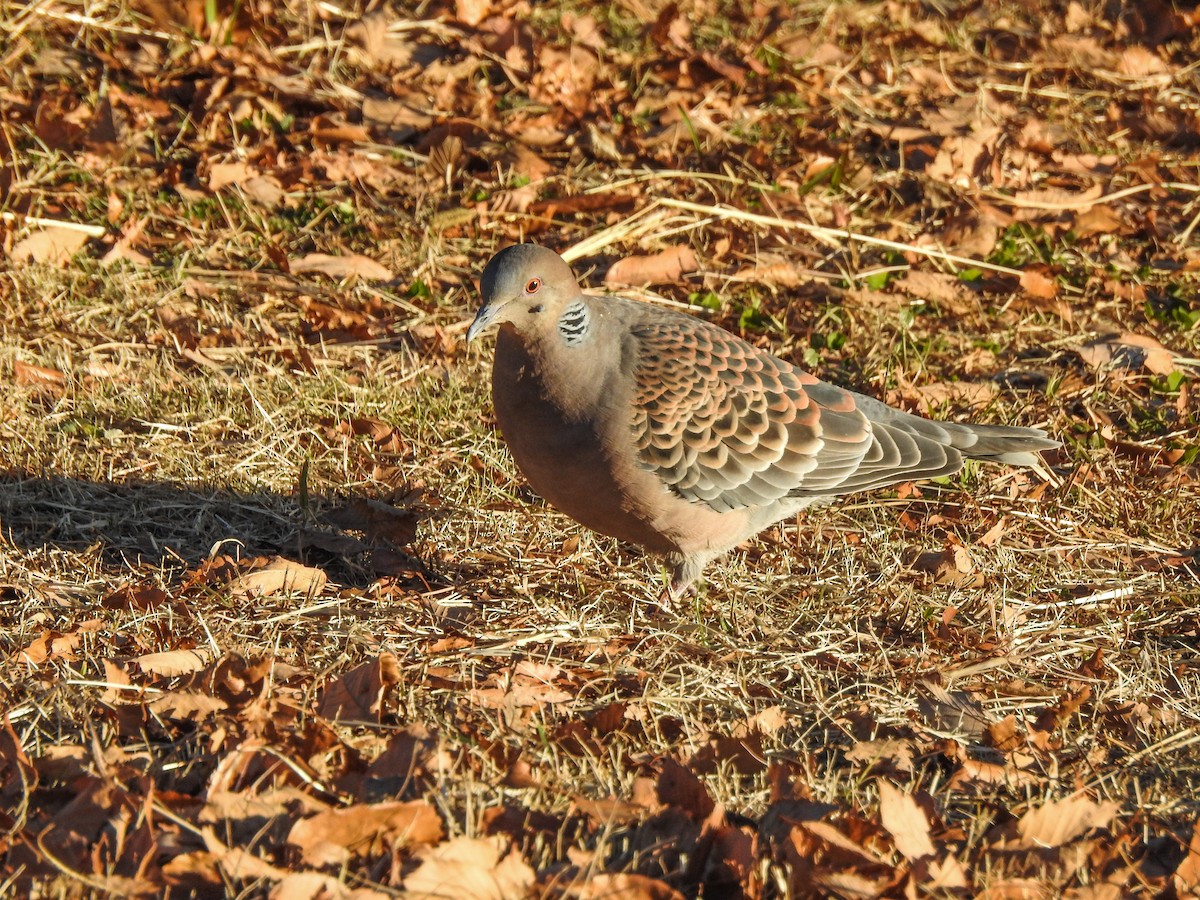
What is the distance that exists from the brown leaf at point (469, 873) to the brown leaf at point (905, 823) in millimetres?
830

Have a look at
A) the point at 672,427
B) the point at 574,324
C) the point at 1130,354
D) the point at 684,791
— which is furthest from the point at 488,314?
the point at 1130,354

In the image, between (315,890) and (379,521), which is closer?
(315,890)

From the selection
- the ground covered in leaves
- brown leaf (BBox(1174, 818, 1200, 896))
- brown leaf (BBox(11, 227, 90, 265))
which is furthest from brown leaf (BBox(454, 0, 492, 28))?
brown leaf (BBox(1174, 818, 1200, 896))

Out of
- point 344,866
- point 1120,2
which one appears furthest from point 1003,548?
point 1120,2

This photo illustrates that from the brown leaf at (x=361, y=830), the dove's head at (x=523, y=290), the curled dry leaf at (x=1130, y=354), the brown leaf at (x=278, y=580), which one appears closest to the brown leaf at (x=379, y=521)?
the brown leaf at (x=278, y=580)

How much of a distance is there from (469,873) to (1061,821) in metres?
1.43

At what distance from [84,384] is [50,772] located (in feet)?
7.50

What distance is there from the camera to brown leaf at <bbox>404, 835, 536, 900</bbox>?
2686mm

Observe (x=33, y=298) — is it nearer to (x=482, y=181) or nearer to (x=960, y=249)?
(x=482, y=181)

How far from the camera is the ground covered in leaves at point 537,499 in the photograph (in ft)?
9.96

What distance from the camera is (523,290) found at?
393cm

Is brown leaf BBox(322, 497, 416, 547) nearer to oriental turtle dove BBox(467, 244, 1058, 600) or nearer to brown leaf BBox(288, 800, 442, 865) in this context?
oriental turtle dove BBox(467, 244, 1058, 600)

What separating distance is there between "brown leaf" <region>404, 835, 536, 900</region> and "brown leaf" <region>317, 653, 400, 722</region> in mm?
668

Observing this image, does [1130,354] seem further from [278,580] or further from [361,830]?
[361,830]
